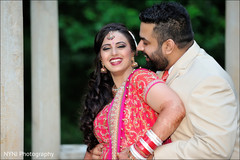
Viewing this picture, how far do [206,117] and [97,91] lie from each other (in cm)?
183

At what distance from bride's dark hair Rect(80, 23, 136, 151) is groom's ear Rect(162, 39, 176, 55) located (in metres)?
0.70

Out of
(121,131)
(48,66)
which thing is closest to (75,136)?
(48,66)

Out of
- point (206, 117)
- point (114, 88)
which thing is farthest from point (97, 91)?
point (206, 117)

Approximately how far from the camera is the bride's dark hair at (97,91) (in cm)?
425

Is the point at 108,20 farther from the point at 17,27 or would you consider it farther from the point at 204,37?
the point at 17,27

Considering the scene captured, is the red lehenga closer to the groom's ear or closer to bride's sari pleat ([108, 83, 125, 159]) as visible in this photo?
bride's sari pleat ([108, 83, 125, 159])

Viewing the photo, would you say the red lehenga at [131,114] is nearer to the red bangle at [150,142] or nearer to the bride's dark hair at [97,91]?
the red bangle at [150,142]

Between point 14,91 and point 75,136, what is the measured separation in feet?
30.8

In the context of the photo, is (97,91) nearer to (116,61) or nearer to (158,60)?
(116,61)

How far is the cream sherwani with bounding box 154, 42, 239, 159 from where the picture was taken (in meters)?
2.95

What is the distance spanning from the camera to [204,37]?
991 cm

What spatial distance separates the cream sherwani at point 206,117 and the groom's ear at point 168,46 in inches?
14.8

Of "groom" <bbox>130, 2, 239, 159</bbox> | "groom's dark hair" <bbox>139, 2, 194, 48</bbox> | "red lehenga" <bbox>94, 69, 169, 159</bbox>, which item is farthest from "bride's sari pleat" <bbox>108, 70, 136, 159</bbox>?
"groom's dark hair" <bbox>139, 2, 194, 48</bbox>

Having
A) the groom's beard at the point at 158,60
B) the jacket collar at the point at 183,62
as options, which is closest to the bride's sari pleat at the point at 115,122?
the groom's beard at the point at 158,60
